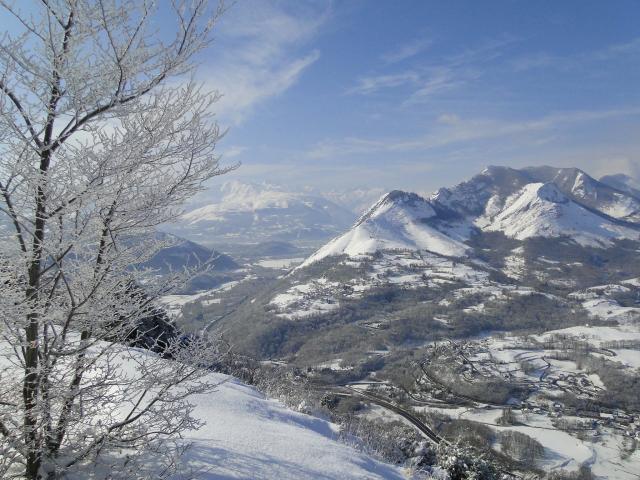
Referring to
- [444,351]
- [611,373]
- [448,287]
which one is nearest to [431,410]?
[444,351]

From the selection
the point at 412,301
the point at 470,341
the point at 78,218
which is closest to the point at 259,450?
the point at 78,218

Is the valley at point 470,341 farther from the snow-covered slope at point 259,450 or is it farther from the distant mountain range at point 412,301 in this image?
the snow-covered slope at point 259,450

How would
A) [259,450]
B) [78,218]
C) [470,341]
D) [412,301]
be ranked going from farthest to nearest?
[412,301], [470,341], [259,450], [78,218]

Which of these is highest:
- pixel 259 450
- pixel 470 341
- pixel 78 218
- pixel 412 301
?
pixel 78 218

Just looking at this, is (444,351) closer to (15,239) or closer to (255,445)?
(255,445)

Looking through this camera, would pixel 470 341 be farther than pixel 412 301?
No

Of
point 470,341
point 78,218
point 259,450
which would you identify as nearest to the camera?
point 78,218

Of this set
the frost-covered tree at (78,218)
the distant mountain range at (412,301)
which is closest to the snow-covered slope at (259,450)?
the frost-covered tree at (78,218)

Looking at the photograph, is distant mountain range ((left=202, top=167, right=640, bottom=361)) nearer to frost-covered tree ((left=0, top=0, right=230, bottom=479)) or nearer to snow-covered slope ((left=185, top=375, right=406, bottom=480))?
snow-covered slope ((left=185, top=375, right=406, bottom=480))

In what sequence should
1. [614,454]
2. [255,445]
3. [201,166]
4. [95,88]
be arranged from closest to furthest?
[95,88] → [201,166] → [255,445] → [614,454]

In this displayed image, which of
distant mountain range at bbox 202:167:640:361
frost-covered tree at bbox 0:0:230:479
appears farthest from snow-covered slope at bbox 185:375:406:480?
distant mountain range at bbox 202:167:640:361

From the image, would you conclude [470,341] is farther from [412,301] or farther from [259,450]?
[259,450]
